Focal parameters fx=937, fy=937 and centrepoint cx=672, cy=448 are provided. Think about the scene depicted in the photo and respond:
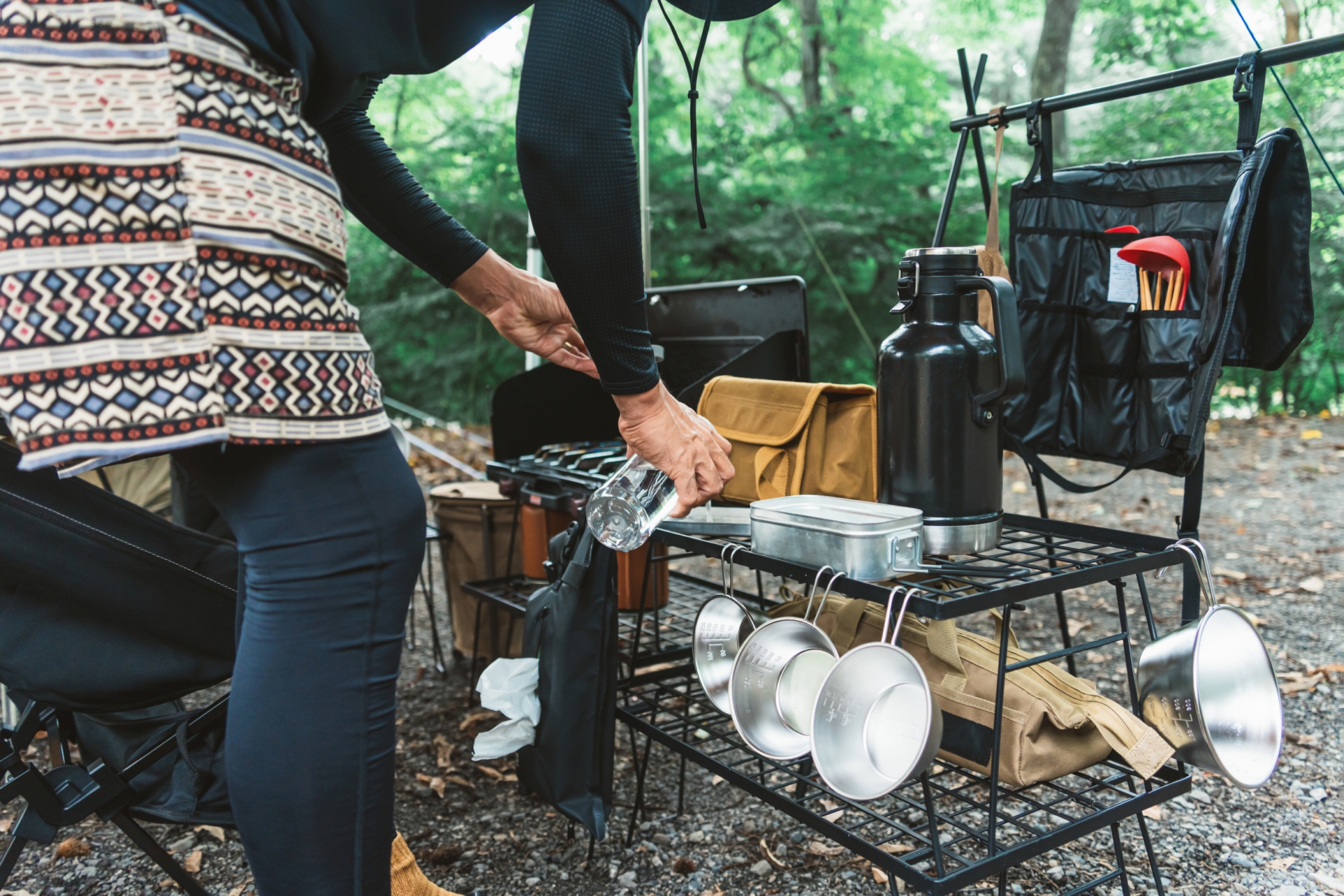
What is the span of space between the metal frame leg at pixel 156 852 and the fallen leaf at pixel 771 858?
1.01 meters

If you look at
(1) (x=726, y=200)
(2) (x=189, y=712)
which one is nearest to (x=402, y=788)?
(2) (x=189, y=712)

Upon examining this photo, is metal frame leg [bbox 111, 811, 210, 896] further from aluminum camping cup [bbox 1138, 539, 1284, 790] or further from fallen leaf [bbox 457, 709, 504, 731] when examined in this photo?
aluminum camping cup [bbox 1138, 539, 1284, 790]

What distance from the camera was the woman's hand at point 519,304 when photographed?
1438mm

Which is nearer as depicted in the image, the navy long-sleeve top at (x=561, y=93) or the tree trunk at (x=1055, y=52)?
the navy long-sleeve top at (x=561, y=93)

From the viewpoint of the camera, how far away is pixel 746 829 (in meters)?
1.98

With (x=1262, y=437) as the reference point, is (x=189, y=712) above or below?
above

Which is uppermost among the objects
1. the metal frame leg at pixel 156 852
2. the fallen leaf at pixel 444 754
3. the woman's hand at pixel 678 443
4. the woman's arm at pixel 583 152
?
the woman's arm at pixel 583 152

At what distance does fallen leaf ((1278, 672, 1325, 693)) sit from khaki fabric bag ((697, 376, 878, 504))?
1.61m

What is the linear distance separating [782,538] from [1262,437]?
6.13 metres

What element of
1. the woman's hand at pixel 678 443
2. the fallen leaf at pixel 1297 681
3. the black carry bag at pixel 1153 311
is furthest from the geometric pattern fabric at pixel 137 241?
the fallen leaf at pixel 1297 681

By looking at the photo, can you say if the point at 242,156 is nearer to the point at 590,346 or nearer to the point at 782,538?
the point at 590,346

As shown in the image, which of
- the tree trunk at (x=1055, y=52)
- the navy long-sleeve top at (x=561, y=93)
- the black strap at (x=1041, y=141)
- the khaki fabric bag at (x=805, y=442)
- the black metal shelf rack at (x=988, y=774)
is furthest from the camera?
the tree trunk at (x=1055, y=52)

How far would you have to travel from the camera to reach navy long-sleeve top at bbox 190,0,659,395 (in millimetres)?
953

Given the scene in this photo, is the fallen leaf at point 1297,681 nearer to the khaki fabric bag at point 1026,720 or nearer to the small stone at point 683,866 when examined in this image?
the khaki fabric bag at point 1026,720
